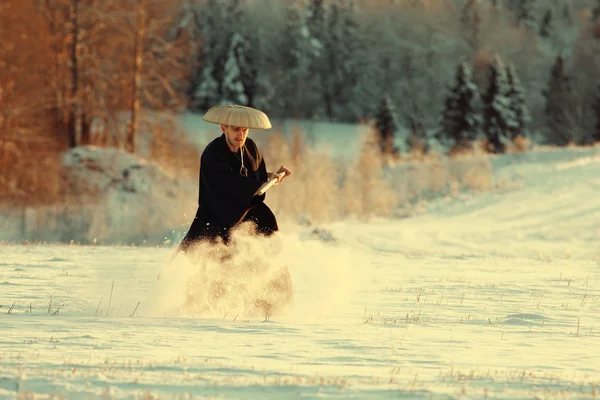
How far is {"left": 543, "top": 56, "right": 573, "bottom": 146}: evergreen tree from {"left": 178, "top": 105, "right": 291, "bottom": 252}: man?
7532 cm

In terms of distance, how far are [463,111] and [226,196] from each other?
6753cm

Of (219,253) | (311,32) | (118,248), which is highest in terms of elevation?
(311,32)

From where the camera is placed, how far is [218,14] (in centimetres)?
9006

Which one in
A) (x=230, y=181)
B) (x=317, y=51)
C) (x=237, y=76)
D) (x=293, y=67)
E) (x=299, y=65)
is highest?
(x=317, y=51)

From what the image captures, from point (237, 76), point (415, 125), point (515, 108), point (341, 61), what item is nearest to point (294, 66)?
point (341, 61)

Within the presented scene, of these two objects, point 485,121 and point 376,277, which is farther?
point 485,121

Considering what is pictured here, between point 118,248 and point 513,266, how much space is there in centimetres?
710

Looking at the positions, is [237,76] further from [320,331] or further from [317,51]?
[320,331]

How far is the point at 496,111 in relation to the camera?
240 ft

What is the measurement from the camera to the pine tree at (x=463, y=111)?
244ft

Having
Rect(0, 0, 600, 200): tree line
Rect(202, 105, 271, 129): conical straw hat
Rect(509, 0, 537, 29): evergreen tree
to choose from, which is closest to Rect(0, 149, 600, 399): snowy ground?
Rect(202, 105, 271, 129): conical straw hat

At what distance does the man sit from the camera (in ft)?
29.8

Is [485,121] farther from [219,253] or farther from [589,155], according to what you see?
[219,253]

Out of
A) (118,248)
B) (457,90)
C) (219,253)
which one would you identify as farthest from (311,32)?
(219,253)
